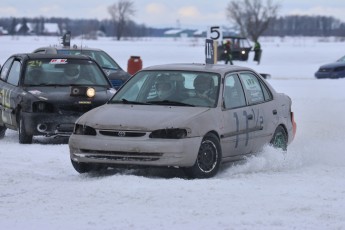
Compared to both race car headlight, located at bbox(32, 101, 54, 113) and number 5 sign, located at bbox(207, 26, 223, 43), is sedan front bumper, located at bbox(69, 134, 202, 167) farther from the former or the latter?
number 5 sign, located at bbox(207, 26, 223, 43)

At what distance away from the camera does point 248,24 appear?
109875 mm

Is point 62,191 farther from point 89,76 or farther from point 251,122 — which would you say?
point 89,76

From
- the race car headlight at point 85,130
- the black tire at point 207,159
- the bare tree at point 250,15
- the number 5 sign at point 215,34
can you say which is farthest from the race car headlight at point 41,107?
the bare tree at point 250,15

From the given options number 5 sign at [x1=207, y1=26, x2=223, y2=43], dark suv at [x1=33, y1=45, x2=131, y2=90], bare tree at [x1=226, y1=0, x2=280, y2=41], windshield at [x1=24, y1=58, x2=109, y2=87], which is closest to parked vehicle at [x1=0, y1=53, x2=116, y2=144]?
windshield at [x1=24, y1=58, x2=109, y2=87]

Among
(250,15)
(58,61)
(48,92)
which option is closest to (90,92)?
(48,92)

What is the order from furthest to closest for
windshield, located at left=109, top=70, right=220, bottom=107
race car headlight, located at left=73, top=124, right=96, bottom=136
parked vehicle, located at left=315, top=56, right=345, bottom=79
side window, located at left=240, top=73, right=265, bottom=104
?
parked vehicle, located at left=315, top=56, right=345, bottom=79, side window, located at left=240, top=73, right=265, bottom=104, windshield, located at left=109, top=70, right=220, bottom=107, race car headlight, located at left=73, top=124, right=96, bottom=136

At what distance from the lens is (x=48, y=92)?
1334 centimetres

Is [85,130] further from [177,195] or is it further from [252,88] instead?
[252,88]

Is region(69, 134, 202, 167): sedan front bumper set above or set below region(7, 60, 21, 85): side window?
below

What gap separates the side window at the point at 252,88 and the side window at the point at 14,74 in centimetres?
446

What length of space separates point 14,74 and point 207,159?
5808 millimetres

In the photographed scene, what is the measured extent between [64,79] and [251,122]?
4.52m

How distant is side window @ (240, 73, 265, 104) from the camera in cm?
1069

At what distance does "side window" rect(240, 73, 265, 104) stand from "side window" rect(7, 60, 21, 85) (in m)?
4.46
